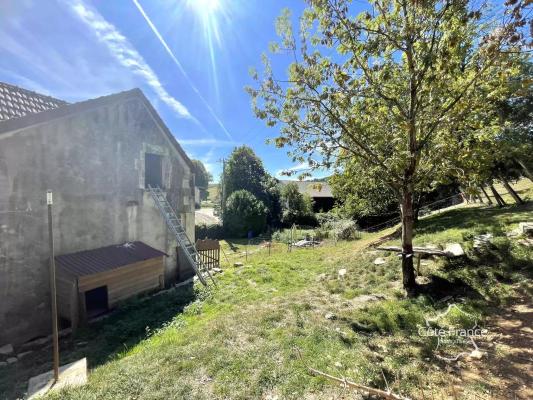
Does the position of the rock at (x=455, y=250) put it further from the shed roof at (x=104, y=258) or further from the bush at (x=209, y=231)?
the bush at (x=209, y=231)

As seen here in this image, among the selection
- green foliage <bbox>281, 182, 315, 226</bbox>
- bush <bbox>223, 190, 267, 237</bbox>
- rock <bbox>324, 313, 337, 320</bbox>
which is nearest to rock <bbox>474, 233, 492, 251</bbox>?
rock <bbox>324, 313, 337, 320</bbox>

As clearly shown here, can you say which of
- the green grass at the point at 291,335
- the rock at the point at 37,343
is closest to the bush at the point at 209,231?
the green grass at the point at 291,335

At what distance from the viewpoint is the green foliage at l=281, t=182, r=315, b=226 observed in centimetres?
3478

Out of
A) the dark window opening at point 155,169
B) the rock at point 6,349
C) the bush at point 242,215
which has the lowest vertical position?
the rock at point 6,349

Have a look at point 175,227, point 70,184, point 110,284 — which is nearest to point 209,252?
point 175,227

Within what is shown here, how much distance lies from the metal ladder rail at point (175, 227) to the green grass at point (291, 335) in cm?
120

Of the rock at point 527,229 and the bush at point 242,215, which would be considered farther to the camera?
the bush at point 242,215

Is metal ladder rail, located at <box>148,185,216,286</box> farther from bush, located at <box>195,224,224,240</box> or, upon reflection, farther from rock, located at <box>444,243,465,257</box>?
bush, located at <box>195,224,224,240</box>

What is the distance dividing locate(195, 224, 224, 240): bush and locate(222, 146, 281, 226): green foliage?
14.9ft

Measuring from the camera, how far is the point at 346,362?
441cm

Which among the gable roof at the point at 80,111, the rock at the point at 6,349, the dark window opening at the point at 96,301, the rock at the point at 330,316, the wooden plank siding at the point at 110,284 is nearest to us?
the rock at the point at 330,316

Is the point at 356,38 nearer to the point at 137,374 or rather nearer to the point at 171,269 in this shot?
the point at 137,374

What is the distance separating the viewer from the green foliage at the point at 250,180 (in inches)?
1367

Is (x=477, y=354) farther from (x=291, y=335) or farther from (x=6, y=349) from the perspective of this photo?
(x=6, y=349)
